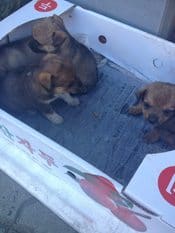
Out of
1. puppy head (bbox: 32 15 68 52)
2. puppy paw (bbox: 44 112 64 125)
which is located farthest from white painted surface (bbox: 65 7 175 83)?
puppy paw (bbox: 44 112 64 125)

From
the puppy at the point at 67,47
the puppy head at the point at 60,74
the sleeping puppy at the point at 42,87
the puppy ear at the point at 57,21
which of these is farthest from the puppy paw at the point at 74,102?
the puppy ear at the point at 57,21

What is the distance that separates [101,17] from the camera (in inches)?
77.3

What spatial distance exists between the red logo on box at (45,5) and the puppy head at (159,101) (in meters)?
0.72

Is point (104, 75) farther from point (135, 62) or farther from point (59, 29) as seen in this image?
point (59, 29)

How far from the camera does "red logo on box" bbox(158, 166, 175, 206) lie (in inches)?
44.9

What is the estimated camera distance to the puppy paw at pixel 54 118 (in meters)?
1.90

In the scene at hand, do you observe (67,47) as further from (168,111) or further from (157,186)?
(157,186)

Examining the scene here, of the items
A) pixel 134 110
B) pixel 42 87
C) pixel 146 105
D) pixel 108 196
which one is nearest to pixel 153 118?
pixel 146 105

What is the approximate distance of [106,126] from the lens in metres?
1.91

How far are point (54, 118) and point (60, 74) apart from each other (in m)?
0.33

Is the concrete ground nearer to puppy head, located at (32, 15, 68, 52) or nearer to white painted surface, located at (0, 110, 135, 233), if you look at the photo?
white painted surface, located at (0, 110, 135, 233)

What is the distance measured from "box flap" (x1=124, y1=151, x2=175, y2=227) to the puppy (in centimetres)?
81

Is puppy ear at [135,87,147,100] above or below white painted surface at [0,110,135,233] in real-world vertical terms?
Answer: above

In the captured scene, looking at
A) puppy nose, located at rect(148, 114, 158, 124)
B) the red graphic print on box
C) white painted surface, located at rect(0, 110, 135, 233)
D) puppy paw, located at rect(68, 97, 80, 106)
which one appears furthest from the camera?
puppy paw, located at rect(68, 97, 80, 106)
